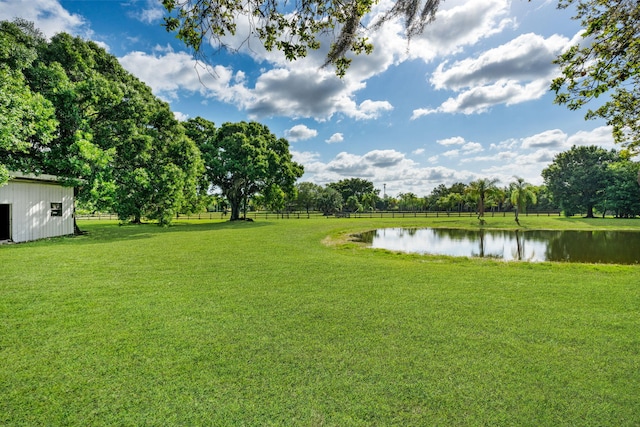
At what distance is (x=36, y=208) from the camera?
14.6 meters

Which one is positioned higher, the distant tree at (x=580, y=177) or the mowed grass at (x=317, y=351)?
the distant tree at (x=580, y=177)

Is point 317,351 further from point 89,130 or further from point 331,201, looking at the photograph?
point 331,201

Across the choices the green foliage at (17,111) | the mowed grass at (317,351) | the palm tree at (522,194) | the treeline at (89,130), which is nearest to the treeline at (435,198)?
the palm tree at (522,194)

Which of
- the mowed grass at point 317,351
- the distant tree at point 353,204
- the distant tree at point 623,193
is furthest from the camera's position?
the distant tree at point 353,204

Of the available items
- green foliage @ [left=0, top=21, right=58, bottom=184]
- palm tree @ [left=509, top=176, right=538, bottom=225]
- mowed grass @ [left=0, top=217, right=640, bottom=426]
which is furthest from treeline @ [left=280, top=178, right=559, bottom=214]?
mowed grass @ [left=0, top=217, right=640, bottom=426]

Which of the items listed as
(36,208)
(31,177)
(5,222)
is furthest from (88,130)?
(5,222)

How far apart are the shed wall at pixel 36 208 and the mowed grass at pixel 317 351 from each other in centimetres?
881

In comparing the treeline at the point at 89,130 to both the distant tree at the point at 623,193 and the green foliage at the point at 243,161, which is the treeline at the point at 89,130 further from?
the distant tree at the point at 623,193

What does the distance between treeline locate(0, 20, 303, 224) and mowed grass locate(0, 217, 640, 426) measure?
9379 millimetres

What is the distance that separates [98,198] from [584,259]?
73.2ft

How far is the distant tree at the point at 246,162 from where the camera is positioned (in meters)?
29.6

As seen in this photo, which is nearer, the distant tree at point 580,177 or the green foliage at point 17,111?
the green foliage at point 17,111

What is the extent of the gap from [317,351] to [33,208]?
17.5 meters

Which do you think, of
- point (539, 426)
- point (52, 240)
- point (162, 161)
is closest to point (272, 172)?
point (162, 161)
